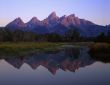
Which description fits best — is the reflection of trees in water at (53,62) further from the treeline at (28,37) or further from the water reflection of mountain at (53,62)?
the treeline at (28,37)

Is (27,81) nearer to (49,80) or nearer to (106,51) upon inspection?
(49,80)

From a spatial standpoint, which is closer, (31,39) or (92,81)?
(92,81)

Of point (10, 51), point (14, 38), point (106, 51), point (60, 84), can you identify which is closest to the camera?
point (60, 84)

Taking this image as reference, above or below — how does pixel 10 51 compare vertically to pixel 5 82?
below

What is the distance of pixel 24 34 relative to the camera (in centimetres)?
13500

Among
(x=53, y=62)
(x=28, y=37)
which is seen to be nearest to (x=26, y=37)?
(x=28, y=37)

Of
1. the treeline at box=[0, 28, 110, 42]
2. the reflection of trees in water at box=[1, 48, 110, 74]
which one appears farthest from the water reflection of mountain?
the treeline at box=[0, 28, 110, 42]

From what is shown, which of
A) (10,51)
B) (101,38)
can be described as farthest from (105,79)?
(101,38)

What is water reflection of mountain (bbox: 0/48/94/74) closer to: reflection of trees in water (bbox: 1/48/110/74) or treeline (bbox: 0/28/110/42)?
reflection of trees in water (bbox: 1/48/110/74)

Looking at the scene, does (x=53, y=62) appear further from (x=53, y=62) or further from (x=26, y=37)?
(x=26, y=37)

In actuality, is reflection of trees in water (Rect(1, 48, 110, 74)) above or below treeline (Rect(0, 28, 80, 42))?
above

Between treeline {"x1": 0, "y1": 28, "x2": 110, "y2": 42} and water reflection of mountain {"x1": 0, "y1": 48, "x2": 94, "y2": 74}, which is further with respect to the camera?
treeline {"x1": 0, "y1": 28, "x2": 110, "y2": 42}

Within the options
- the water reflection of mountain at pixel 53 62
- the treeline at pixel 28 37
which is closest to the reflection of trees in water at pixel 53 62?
the water reflection of mountain at pixel 53 62

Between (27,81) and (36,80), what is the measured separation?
93 cm
